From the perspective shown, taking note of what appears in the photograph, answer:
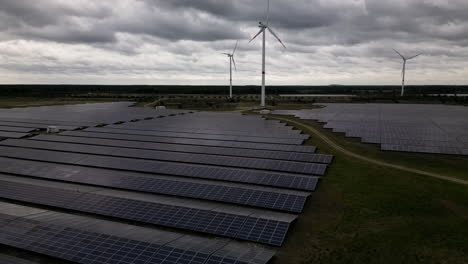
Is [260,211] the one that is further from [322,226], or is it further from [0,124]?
[0,124]

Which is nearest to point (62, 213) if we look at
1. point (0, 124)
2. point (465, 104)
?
point (0, 124)

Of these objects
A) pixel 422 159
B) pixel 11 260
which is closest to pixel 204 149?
pixel 11 260

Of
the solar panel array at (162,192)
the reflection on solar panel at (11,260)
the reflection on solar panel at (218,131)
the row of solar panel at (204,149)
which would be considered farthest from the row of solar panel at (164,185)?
the reflection on solar panel at (218,131)

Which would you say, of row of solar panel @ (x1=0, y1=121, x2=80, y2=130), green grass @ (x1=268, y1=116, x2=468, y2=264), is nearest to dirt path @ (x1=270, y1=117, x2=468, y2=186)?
green grass @ (x1=268, y1=116, x2=468, y2=264)

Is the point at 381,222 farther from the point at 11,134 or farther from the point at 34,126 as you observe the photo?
the point at 34,126

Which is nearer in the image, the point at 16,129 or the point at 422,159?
the point at 422,159

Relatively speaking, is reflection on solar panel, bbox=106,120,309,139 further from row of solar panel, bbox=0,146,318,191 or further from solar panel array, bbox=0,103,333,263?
row of solar panel, bbox=0,146,318,191

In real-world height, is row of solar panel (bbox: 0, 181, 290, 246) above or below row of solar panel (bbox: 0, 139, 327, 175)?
below

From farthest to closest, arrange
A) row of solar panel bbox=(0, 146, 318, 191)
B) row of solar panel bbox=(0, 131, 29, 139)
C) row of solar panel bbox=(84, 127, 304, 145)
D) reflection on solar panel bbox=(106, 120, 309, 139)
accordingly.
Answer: reflection on solar panel bbox=(106, 120, 309, 139) < row of solar panel bbox=(0, 131, 29, 139) < row of solar panel bbox=(84, 127, 304, 145) < row of solar panel bbox=(0, 146, 318, 191)
